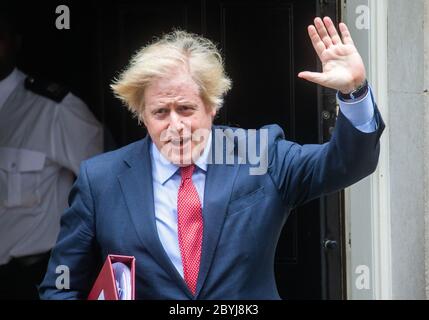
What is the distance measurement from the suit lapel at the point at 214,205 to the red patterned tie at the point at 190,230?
2cm

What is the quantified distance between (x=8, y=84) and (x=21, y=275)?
42.5 inches

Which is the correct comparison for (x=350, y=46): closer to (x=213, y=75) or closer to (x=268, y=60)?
(x=213, y=75)

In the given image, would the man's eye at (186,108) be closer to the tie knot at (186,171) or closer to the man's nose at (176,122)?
the man's nose at (176,122)

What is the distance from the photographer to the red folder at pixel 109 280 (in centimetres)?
269

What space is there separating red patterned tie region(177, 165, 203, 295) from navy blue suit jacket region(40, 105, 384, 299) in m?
0.02

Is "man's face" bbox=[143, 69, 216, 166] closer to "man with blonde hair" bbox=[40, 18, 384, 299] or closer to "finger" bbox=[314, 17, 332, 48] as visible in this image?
"man with blonde hair" bbox=[40, 18, 384, 299]

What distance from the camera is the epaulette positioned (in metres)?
4.94

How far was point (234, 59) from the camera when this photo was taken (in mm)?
4820

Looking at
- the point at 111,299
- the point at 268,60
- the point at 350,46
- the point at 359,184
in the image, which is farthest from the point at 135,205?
the point at 268,60

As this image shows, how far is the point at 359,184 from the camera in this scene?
4332mm

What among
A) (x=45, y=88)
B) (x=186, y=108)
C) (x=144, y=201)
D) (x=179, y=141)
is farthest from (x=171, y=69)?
(x=45, y=88)

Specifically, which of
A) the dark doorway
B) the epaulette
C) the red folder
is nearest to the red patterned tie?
the red folder

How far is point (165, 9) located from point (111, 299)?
250cm

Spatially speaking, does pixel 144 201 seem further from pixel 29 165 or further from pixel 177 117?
pixel 29 165
